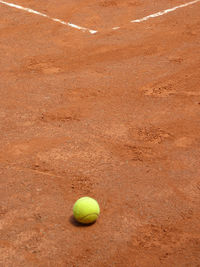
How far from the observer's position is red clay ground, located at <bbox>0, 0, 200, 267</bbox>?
4.76 meters

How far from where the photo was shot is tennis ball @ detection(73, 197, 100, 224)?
4.86m

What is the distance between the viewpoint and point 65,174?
5.67 metres

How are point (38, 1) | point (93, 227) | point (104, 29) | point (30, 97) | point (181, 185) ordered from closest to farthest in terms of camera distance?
1. point (93, 227)
2. point (181, 185)
3. point (30, 97)
4. point (104, 29)
5. point (38, 1)

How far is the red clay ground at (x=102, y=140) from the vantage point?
15.6 feet

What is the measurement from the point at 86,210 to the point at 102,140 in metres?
1.57

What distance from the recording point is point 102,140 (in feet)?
20.6

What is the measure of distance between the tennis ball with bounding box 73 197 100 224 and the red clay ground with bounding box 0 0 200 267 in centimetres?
10

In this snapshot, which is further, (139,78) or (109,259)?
(139,78)

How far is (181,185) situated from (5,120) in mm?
2504

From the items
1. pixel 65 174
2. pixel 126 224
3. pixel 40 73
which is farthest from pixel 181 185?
pixel 40 73

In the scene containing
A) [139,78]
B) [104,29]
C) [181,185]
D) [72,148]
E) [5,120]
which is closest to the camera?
[181,185]

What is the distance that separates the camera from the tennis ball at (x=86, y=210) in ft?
15.9

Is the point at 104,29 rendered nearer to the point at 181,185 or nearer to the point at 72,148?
the point at 72,148

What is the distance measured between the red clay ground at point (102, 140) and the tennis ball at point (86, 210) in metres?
0.10
